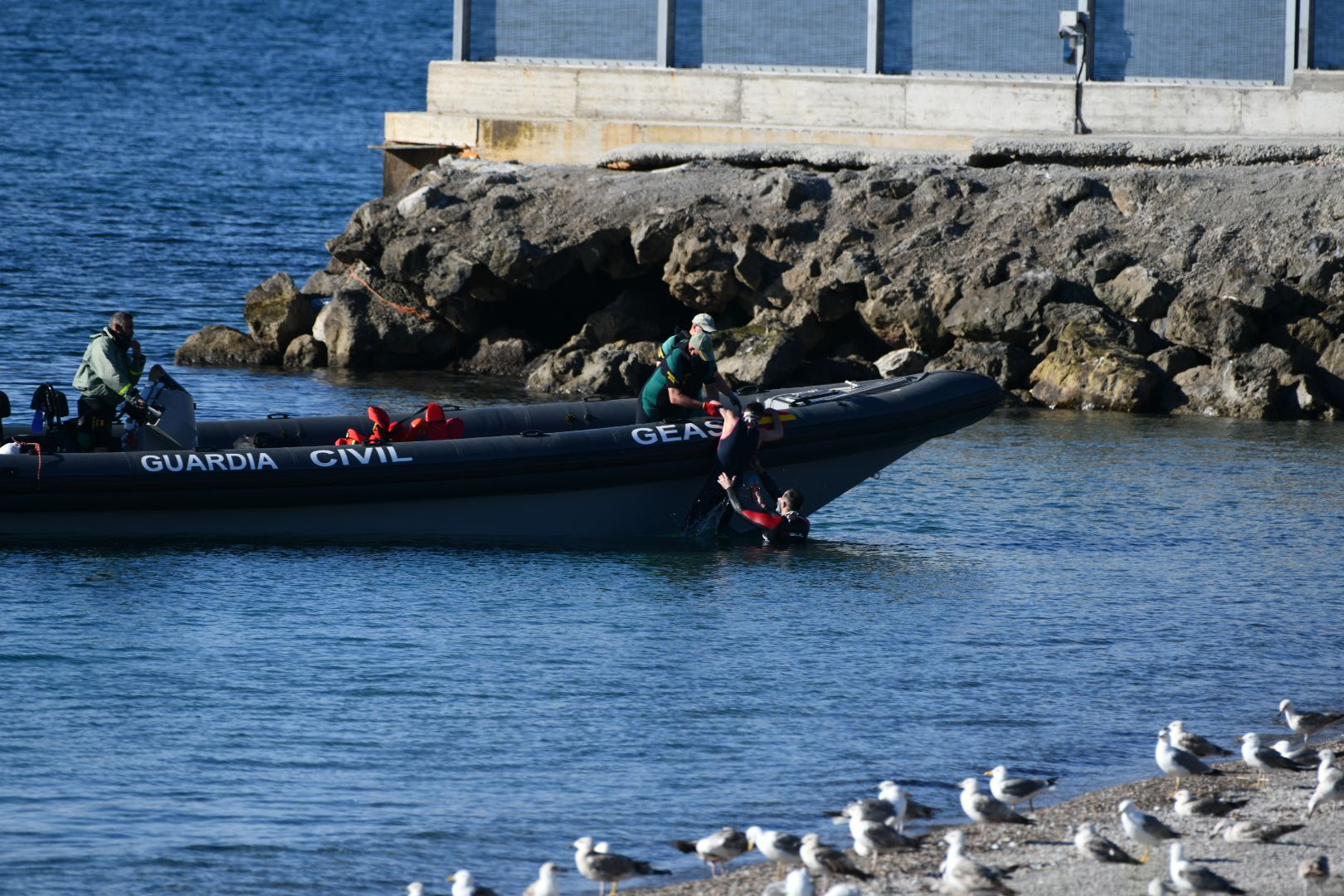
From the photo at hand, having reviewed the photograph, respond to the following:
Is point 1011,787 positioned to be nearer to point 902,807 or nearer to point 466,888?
point 902,807

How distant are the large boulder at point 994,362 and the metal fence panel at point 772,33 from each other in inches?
186

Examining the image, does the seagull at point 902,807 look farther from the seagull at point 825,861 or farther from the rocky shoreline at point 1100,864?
the seagull at point 825,861

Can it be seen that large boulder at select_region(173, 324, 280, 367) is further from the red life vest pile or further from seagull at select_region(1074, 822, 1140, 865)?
seagull at select_region(1074, 822, 1140, 865)

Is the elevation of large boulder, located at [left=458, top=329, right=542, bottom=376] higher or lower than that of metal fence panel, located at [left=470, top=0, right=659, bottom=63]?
lower

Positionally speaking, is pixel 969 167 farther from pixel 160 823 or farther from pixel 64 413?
pixel 160 823

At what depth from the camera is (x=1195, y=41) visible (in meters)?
20.5

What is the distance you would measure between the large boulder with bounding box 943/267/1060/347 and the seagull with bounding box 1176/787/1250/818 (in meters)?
11.5

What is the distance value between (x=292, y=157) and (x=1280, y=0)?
102 ft

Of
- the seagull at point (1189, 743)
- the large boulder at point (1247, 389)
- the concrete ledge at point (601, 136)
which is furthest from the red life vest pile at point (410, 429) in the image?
the concrete ledge at point (601, 136)

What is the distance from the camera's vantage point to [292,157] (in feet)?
155

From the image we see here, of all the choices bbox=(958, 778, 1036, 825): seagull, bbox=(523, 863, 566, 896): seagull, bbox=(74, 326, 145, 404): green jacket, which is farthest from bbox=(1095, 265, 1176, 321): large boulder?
bbox=(523, 863, 566, 896): seagull

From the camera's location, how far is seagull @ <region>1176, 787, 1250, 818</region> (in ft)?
23.1

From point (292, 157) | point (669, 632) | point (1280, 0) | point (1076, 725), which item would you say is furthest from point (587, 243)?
point (292, 157)

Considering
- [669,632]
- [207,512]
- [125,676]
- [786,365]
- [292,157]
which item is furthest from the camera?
[292,157]
